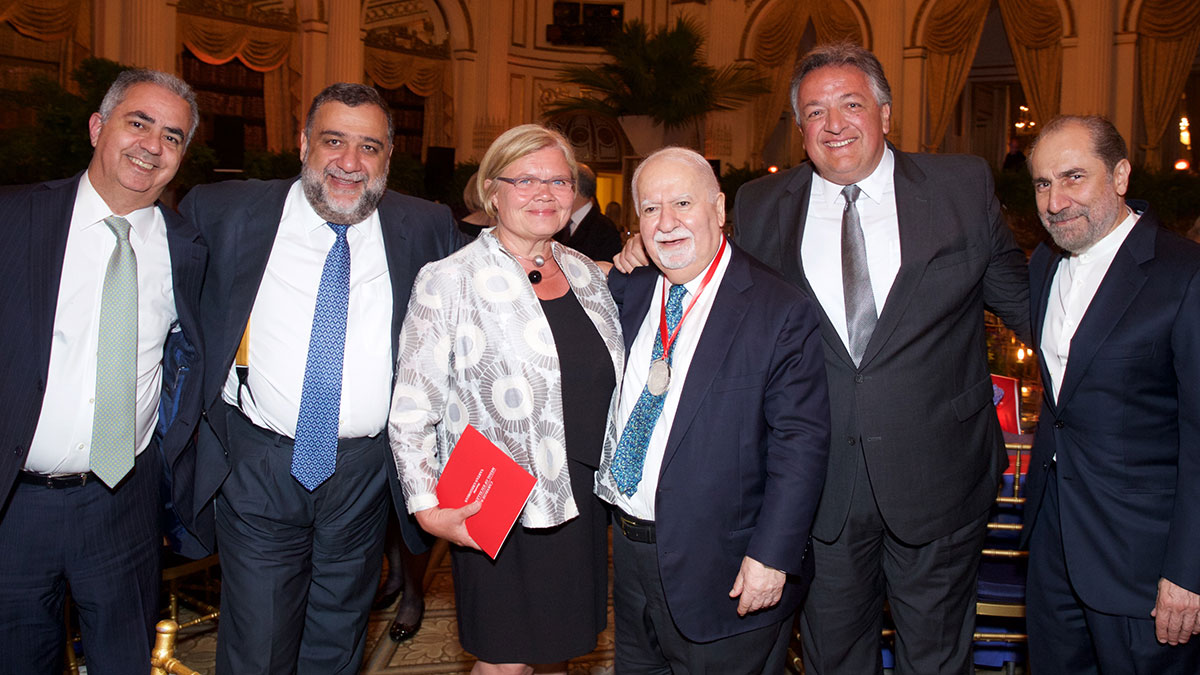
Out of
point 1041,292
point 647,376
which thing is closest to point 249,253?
point 647,376

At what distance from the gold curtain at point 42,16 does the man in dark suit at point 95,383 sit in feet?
31.5

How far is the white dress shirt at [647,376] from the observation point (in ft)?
6.51

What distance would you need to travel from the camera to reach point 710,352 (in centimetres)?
194

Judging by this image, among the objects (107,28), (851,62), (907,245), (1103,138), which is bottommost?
(907,245)

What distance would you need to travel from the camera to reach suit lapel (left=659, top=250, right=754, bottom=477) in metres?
1.93

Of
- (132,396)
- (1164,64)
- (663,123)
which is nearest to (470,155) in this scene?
(663,123)

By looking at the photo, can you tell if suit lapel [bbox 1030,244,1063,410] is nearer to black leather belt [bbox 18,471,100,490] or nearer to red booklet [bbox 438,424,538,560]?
red booklet [bbox 438,424,538,560]

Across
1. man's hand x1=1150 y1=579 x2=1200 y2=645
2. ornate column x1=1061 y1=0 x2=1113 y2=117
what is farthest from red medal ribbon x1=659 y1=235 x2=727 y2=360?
ornate column x1=1061 y1=0 x2=1113 y2=117

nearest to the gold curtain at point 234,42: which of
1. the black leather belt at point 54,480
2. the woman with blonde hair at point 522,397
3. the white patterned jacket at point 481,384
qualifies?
the black leather belt at point 54,480

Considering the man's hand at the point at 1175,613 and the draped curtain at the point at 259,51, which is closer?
the man's hand at the point at 1175,613

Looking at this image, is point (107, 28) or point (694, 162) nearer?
point (694, 162)

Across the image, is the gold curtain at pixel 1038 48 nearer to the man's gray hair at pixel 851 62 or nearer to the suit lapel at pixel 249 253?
the man's gray hair at pixel 851 62

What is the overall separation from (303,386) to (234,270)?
1.20 ft

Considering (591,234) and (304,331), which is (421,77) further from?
(304,331)
